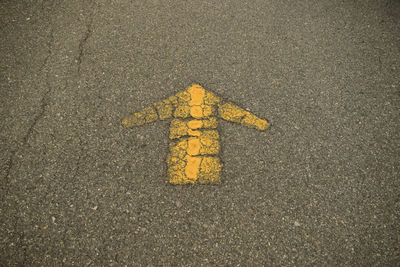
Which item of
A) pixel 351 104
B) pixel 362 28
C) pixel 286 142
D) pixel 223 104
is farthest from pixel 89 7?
pixel 362 28

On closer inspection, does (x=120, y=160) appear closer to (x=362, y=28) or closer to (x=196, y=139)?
(x=196, y=139)

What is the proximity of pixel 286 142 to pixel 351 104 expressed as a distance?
2.72 ft

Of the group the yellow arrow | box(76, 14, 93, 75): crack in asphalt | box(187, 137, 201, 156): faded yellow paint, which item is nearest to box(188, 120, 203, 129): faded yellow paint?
the yellow arrow

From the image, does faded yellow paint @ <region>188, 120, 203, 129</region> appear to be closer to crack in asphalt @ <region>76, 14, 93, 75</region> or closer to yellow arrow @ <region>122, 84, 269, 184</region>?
yellow arrow @ <region>122, 84, 269, 184</region>

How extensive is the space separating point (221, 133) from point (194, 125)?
24 cm

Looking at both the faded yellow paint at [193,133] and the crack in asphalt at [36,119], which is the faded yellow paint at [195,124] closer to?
the faded yellow paint at [193,133]

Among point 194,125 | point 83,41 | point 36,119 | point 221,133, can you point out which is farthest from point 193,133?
point 83,41

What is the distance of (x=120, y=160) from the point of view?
1.87 m

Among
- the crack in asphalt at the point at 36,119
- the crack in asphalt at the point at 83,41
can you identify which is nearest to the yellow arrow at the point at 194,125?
the crack in asphalt at the point at 36,119

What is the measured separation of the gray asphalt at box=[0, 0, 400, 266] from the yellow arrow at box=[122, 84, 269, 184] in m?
0.07

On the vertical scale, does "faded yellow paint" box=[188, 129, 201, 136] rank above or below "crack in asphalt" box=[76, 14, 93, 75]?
below

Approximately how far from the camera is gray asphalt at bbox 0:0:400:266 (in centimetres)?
160

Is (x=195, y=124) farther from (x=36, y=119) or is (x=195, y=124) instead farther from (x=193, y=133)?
(x=36, y=119)

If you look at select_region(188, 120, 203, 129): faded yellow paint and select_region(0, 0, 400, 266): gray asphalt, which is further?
select_region(188, 120, 203, 129): faded yellow paint
